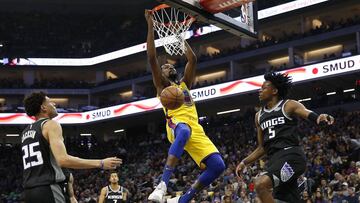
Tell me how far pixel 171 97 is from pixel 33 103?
1993mm

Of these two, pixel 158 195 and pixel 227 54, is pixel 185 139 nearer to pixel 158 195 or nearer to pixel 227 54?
pixel 158 195

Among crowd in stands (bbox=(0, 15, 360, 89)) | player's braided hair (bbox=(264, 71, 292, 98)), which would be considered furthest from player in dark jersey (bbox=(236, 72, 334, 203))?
crowd in stands (bbox=(0, 15, 360, 89))

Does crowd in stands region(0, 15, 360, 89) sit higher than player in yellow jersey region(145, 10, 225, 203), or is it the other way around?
crowd in stands region(0, 15, 360, 89)

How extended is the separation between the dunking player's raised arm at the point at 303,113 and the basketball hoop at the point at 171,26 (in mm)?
3258

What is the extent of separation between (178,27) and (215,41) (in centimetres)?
3124

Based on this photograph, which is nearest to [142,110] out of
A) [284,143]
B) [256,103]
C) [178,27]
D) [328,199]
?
[256,103]

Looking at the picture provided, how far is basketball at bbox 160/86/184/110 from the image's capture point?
7172 mm

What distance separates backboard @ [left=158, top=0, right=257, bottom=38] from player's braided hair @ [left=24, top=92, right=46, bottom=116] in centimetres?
414

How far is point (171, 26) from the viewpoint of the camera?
35.2ft

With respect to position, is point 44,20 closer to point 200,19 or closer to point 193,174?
point 193,174

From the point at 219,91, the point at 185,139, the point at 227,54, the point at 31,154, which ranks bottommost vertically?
the point at 31,154

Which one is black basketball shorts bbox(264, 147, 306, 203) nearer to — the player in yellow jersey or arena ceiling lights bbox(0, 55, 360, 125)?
the player in yellow jersey

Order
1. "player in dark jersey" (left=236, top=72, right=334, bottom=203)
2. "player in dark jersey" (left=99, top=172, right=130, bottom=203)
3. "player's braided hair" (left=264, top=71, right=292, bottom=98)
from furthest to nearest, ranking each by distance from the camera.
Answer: "player in dark jersey" (left=99, top=172, right=130, bottom=203) → "player's braided hair" (left=264, top=71, right=292, bottom=98) → "player in dark jersey" (left=236, top=72, right=334, bottom=203)

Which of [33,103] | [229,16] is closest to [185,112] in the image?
[33,103]
